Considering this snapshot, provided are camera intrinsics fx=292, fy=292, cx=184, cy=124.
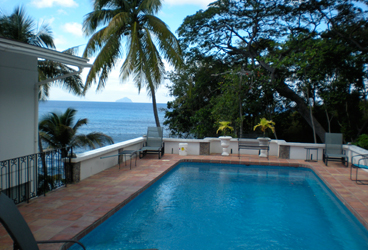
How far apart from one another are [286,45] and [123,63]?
7.25m

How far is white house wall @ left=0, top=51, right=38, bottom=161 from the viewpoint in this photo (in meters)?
6.13

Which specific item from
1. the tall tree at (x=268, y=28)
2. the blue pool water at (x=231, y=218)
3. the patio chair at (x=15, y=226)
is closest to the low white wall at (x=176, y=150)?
the blue pool water at (x=231, y=218)

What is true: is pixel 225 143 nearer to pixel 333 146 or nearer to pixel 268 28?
pixel 333 146

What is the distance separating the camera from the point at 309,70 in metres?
13.5

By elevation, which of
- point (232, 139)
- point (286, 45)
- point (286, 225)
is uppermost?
point (286, 45)

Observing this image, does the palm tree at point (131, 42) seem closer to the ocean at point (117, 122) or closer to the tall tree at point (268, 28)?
the tall tree at point (268, 28)

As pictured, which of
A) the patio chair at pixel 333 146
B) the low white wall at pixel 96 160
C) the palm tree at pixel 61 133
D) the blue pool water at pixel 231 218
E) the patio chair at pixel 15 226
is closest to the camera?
the patio chair at pixel 15 226

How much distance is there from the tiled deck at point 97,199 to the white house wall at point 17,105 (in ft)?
4.60

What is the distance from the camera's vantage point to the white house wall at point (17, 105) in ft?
20.1

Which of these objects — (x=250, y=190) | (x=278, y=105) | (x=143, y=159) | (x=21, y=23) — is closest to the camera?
(x=250, y=190)

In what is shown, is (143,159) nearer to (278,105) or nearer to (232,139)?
(232,139)

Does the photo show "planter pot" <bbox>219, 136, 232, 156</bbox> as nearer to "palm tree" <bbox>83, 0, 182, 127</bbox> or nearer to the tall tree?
"palm tree" <bbox>83, 0, 182, 127</bbox>

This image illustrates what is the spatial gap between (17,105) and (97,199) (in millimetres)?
2794

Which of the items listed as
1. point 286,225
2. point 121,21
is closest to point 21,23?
point 121,21
